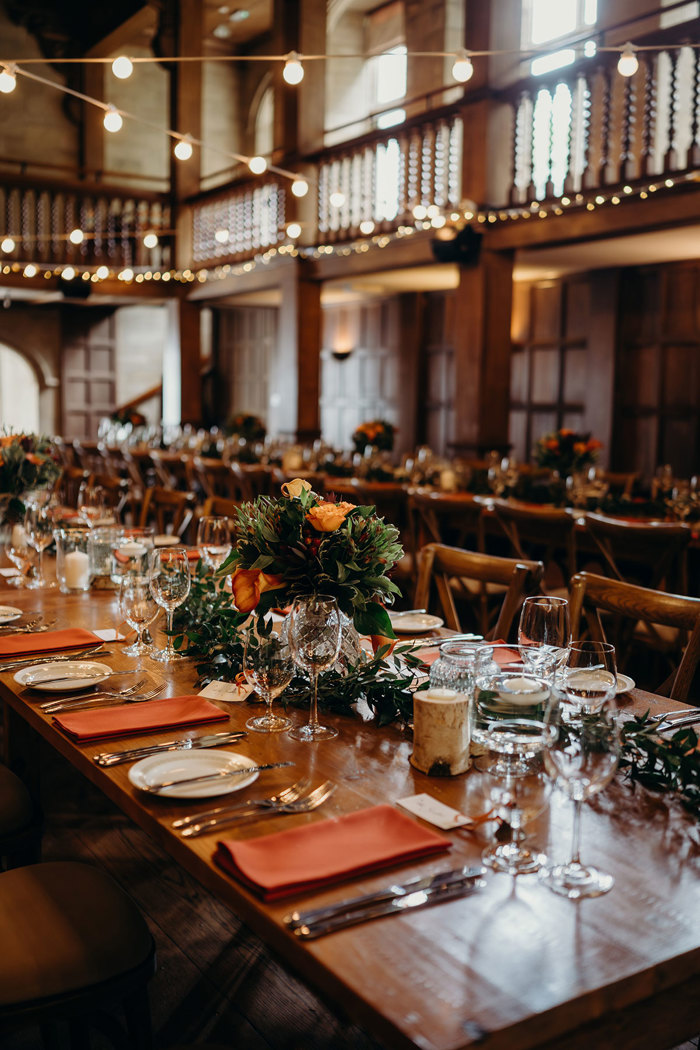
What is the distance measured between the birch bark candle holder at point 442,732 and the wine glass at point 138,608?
35.6 inches

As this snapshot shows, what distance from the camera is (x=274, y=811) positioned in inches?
59.0

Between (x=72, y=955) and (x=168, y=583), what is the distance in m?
0.93

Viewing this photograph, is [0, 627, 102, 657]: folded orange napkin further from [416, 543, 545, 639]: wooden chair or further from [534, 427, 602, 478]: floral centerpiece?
[534, 427, 602, 478]: floral centerpiece

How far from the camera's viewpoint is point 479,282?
777cm

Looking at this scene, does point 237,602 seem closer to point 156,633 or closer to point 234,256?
point 156,633

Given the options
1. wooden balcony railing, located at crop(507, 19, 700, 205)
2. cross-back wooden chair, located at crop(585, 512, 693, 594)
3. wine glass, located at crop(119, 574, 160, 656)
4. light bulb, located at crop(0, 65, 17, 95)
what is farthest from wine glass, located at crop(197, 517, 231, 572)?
wooden balcony railing, located at crop(507, 19, 700, 205)

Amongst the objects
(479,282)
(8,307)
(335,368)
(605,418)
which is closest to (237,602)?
(479,282)

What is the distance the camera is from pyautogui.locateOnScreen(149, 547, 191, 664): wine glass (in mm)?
2344

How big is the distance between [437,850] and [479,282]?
6886 mm

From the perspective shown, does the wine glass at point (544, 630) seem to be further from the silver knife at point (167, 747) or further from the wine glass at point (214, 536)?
the wine glass at point (214, 536)

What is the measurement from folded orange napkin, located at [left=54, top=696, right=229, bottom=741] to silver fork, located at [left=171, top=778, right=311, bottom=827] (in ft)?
1.23

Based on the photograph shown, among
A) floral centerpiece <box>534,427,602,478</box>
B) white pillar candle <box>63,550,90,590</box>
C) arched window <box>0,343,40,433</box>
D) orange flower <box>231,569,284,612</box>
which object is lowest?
white pillar candle <box>63,550,90,590</box>

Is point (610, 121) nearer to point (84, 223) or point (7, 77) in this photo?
point (7, 77)

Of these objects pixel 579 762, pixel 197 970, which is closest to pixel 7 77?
pixel 197 970
